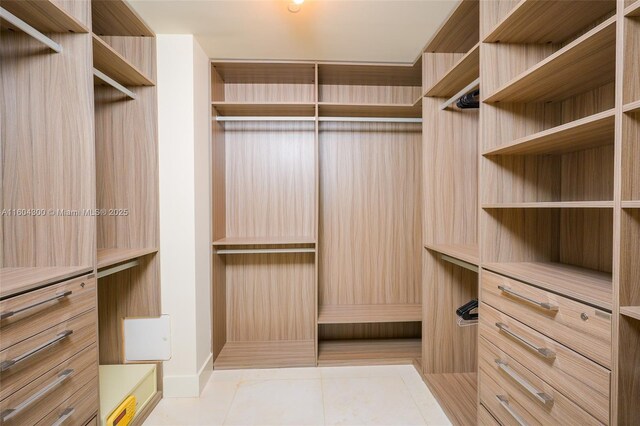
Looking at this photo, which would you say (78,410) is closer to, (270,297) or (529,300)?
(270,297)

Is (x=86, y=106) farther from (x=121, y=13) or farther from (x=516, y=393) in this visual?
(x=516, y=393)

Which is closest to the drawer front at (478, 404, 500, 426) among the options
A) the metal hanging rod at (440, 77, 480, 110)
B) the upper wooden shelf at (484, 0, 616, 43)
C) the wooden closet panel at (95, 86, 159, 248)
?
the metal hanging rod at (440, 77, 480, 110)

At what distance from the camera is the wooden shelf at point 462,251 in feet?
4.93

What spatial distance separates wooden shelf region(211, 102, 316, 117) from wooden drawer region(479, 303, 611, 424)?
1793 mm

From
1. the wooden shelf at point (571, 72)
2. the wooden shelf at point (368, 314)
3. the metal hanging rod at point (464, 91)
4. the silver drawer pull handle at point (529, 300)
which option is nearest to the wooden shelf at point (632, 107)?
the wooden shelf at point (571, 72)

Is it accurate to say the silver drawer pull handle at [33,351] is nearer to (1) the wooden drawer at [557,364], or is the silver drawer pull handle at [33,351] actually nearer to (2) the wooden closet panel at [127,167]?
(2) the wooden closet panel at [127,167]

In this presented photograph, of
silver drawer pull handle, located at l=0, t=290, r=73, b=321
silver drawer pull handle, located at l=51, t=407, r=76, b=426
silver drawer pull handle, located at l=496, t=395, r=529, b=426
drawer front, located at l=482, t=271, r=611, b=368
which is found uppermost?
silver drawer pull handle, located at l=0, t=290, r=73, b=321

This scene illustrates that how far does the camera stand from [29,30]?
1.09m

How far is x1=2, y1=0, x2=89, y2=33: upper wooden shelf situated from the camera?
1111 millimetres

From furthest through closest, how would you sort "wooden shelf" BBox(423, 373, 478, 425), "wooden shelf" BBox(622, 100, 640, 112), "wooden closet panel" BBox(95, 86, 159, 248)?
"wooden closet panel" BBox(95, 86, 159, 248), "wooden shelf" BBox(423, 373, 478, 425), "wooden shelf" BBox(622, 100, 640, 112)

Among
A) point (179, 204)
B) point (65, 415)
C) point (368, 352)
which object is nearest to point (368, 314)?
point (368, 352)

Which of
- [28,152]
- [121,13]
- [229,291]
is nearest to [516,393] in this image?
[229,291]

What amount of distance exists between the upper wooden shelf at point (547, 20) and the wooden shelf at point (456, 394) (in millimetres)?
1934

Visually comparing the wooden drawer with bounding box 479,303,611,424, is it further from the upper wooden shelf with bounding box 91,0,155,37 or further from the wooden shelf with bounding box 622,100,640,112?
the upper wooden shelf with bounding box 91,0,155,37
